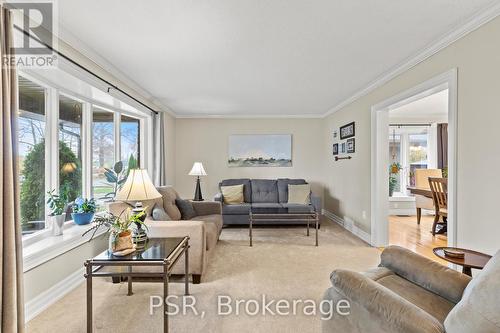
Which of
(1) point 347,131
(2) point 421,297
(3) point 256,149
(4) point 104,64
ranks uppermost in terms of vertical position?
(4) point 104,64

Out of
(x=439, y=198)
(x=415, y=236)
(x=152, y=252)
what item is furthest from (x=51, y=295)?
(x=439, y=198)

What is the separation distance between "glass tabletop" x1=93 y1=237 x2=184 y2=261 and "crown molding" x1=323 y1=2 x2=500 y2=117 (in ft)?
9.97

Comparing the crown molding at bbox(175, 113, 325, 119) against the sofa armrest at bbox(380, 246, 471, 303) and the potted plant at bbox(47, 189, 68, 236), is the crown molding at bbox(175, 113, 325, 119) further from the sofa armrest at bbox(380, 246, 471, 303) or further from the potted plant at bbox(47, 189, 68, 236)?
the sofa armrest at bbox(380, 246, 471, 303)

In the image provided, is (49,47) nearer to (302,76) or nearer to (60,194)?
(60,194)

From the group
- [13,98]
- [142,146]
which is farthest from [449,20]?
[142,146]

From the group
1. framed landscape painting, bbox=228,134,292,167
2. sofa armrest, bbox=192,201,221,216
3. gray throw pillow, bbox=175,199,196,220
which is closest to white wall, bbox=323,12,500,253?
sofa armrest, bbox=192,201,221,216

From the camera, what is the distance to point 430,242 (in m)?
4.12

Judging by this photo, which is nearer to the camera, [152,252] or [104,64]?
[152,252]

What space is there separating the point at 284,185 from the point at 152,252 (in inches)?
155

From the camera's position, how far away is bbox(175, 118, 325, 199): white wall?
19.9 ft

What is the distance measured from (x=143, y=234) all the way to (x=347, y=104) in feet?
13.6

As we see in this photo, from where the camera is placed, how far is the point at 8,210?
5.24 feet

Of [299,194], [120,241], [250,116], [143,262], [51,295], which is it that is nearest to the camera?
[143,262]

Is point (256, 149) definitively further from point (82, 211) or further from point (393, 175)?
point (82, 211)
